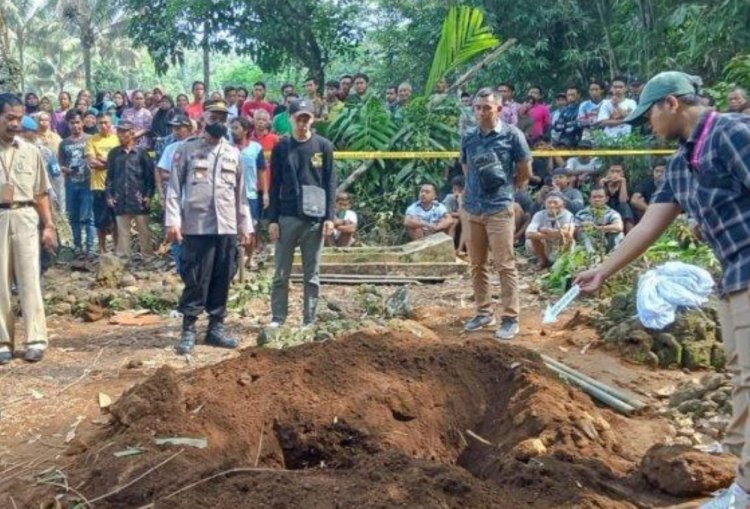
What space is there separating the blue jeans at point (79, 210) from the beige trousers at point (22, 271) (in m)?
5.46

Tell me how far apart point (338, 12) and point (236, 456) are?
621 inches

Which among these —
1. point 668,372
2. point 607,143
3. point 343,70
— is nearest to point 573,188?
point 607,143

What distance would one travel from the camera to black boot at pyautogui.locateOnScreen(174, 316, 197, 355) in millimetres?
7531

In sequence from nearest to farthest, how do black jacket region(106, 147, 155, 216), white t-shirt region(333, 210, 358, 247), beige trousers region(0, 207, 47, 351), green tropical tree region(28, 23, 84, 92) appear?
beige trousers region(0, 207, 47, 351)
black jacket region(106, 147, 155, 216)
white t-shirt region(333, 210, 358, 247)
green tropical tree region(28, 23, 84, 92)

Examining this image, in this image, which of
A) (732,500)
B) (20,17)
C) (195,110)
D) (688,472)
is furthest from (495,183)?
(20,17)

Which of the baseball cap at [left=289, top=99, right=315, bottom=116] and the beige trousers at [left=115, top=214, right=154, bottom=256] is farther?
the beige trousers at [left=115, top=214, right=154, bottom=256]

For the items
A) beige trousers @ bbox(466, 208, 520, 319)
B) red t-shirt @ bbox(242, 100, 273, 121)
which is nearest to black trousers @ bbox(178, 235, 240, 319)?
beige trousers @ bbox(466, 208, 520, 319)

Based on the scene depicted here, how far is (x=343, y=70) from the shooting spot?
34.2m

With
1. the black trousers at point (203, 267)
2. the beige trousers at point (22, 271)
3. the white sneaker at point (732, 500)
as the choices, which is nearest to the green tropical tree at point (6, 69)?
the beige trousers at point (22, 271)

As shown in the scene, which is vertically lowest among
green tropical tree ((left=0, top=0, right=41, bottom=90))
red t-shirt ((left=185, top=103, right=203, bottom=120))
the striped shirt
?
the striped shirt

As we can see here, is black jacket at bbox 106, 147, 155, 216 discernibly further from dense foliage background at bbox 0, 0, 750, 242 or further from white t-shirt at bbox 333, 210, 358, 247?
white t-shirt at bbox 333, 210, 358, 247

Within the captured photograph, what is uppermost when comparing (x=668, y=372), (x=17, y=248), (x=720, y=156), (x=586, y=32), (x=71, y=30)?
(x=71, y=30)

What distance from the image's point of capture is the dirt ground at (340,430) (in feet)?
12.8

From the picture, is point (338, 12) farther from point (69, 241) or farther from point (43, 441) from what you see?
point (43, 441)
